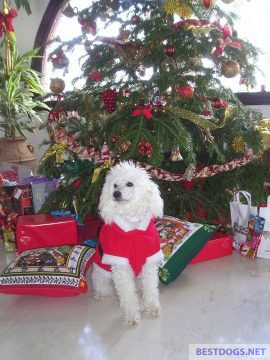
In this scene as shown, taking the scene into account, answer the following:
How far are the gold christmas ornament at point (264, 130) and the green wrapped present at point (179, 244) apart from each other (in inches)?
20.4

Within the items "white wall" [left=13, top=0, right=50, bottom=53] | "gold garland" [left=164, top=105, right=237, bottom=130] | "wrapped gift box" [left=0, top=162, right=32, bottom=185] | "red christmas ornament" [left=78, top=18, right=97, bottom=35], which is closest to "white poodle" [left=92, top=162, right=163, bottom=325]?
"gold garland" [left=164, top=105, right=237, bottom=130]

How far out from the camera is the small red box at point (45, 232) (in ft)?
5.89

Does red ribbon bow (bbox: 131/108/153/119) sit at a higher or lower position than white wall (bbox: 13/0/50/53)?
→ lower

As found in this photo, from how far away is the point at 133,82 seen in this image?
186 cm

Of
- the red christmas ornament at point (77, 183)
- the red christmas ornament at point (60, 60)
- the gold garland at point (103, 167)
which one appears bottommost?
the red christmas ornament at point (77, 183)

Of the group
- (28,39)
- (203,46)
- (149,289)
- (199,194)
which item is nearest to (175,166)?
(199,194)

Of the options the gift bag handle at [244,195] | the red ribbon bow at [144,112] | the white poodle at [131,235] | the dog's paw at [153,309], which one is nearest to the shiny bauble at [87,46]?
the red ribbon bow at [144,112]

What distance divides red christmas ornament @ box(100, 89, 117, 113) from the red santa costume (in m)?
0.68

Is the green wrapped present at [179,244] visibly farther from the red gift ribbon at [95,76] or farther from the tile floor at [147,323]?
the red gift ribbon at [95,76]

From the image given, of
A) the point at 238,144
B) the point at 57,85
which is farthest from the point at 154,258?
the point at 57,85

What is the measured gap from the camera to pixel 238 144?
76.2 inches

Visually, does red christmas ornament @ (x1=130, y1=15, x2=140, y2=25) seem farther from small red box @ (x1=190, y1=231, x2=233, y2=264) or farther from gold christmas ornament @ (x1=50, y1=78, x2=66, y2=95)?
small red box @ (x1=190, y1=231, x2=233, y2=264)

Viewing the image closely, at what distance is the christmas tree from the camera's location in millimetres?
1696

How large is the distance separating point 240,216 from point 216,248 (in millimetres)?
213
